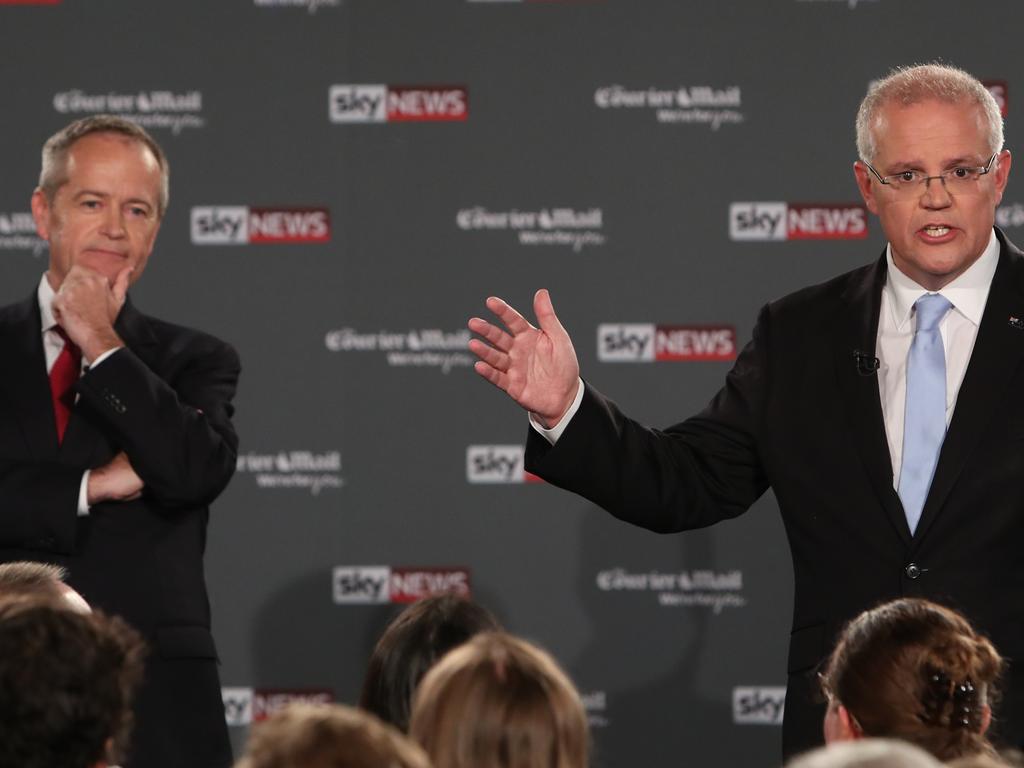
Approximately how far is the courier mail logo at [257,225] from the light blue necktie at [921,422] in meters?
3.21

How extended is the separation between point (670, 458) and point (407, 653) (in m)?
0.79

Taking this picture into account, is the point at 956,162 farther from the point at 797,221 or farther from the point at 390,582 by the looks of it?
the point at 390,582

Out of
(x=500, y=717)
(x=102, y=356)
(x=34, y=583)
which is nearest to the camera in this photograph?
(x=500, y=717)

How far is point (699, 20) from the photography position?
19.3 ft

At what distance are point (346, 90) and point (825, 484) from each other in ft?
10.9

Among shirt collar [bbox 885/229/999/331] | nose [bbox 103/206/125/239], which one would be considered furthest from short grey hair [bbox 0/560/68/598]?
shirt collar [bbox 885/229/999/331]

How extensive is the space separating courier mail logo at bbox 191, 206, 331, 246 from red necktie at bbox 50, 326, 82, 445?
202cm

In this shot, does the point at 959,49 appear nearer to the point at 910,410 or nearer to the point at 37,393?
the point at 910,410

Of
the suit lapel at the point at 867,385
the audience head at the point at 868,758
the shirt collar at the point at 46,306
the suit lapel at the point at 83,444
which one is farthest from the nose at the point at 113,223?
the audience head at the point at 868,758

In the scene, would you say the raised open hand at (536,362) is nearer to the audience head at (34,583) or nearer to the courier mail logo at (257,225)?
the audience head at (34,583)

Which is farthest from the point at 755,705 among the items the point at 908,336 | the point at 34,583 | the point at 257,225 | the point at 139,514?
the point at 34,583

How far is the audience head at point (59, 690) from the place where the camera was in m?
1.94

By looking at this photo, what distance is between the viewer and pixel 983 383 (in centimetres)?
303

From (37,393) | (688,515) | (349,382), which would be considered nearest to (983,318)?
(688,515)
